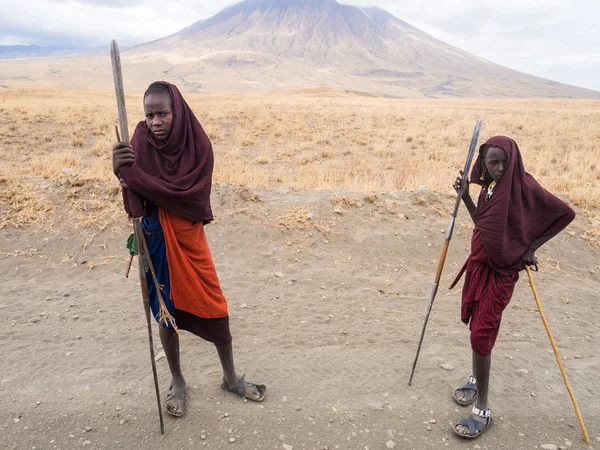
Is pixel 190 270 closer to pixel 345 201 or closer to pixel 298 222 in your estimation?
pixel 298 222

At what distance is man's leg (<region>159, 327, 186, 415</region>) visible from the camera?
2869 millimetres

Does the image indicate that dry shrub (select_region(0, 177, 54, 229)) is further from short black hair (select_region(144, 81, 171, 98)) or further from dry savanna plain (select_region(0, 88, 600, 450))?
short black hair (select_region(144, 81, 171, 98))

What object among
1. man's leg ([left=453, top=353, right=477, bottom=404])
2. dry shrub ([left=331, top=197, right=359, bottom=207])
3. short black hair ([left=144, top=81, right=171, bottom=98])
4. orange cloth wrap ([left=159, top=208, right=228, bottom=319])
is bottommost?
man's leg ([left=453, top=353, right=477, bottom=404])

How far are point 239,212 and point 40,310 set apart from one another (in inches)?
121

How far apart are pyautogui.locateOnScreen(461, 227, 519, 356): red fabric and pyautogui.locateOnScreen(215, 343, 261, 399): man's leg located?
1651mm

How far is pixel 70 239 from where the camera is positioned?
5820mm

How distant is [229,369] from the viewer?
3064 mm

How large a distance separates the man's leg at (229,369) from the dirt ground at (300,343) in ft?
0.31

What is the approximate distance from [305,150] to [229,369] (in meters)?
11.7

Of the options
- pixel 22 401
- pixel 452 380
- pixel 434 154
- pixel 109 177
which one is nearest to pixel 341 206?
pixel 452 380

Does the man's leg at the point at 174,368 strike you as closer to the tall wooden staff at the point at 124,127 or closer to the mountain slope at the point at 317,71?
the tall wooden staff at the point at 124,127

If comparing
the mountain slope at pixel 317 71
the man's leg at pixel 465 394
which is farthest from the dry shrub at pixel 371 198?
the mountain slope at pixel 317 71

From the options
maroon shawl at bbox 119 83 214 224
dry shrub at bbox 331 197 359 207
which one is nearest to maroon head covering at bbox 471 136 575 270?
maroon shawl at bbox 119 83 214 224

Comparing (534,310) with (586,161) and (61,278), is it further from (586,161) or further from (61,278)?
(586,161)
